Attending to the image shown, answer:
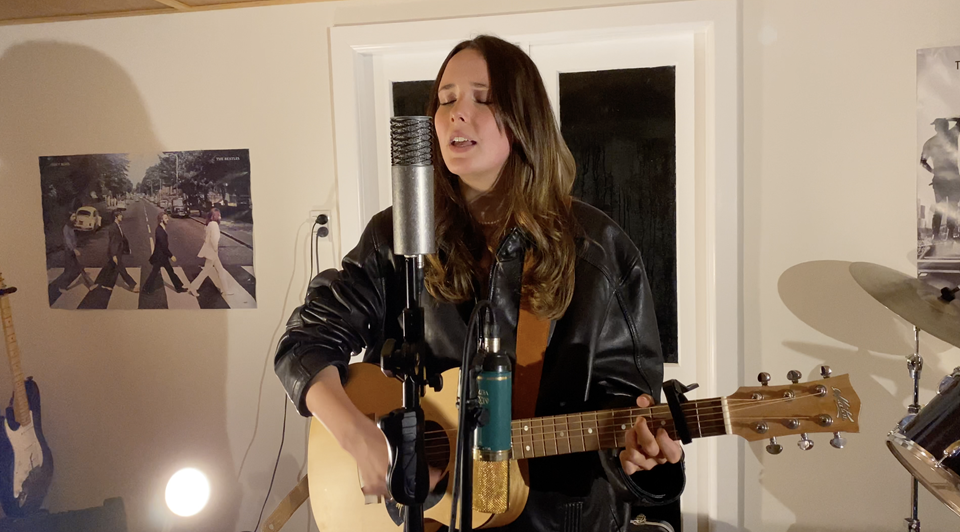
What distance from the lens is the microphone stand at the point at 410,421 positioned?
76 cm

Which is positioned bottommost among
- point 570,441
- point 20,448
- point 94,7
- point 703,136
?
point 20,448

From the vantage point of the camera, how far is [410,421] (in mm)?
767

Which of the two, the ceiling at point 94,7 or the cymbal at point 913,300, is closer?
the cymbal at point 913,300

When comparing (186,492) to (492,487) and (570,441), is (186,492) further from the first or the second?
(570,441)

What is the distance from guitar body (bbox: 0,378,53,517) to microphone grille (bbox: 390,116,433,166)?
2.48 metres

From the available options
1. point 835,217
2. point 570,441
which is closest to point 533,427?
point 570,441

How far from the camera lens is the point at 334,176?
2.45 metres

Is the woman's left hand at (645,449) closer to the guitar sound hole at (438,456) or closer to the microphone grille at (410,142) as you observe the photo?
the guitar sound hole at (438,456)

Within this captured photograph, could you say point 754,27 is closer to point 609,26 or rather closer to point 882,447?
point 609,26

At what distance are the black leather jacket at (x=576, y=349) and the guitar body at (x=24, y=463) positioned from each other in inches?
66.9

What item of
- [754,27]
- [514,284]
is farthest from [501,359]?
[754,27]

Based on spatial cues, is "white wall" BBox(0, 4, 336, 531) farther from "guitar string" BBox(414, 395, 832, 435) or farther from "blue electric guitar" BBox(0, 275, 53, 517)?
"guitar string" BBox(414, 395, 832, 435)

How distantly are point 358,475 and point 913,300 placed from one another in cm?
156

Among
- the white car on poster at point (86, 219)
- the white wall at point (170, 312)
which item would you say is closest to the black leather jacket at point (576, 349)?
the white wall at point (170, 312)
